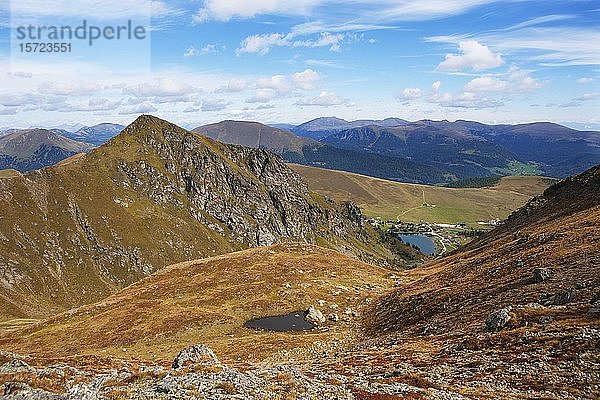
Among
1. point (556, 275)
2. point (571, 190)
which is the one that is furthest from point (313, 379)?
point (571, 190)

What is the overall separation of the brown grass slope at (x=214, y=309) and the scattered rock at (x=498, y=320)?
76.2ft

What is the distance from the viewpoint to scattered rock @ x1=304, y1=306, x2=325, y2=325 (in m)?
73.2

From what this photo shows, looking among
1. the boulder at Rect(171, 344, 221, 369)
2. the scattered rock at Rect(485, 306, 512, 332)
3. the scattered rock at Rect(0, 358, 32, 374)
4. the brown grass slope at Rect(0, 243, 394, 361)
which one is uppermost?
the scattered rock at Rect(485, 306, 512, 332)

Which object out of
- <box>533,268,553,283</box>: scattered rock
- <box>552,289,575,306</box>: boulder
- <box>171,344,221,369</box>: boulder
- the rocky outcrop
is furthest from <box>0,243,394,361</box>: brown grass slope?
<box>552,289,575,306</box>: boulder

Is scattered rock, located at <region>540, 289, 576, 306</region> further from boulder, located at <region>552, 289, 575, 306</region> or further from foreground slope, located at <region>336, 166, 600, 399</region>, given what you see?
foreground slope, located at <region>336, 166, 600, 399</region>

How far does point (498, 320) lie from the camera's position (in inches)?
1713

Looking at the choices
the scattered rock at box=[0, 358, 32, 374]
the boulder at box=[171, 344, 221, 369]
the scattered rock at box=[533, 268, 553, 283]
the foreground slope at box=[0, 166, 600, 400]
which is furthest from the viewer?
the scattered rock at box=[533, 268, 553, 283]

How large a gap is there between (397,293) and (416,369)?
150 ft

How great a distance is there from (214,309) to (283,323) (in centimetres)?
1630

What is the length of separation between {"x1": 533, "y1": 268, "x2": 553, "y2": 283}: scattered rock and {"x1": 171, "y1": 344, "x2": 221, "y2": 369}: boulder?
41.4m

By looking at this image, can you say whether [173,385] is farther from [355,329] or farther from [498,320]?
[355,329]

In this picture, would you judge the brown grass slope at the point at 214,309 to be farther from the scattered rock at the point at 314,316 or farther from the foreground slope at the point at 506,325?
the foreground slope at the point at 506,325

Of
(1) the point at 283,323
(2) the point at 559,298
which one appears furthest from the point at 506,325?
(1) the point at 283,323

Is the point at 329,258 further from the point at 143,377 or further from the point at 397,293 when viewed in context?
the point at 143,377
